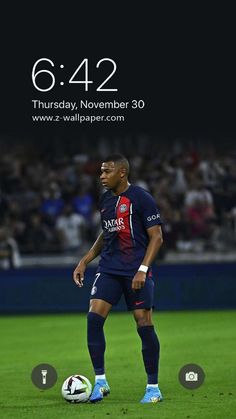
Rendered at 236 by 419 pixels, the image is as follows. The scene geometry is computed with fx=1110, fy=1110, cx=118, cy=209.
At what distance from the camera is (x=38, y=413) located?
7.95m

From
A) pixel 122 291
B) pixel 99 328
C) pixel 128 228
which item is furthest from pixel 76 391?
pixel 128 228

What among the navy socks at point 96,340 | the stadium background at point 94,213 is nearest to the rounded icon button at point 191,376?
the navy socks at point 96,340

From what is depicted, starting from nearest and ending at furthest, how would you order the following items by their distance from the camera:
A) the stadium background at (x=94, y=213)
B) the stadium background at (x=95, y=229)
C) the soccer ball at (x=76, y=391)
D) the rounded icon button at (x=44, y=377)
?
1. the soccer ball at (x=76, y=391)
2. the rounded icon button at (x=44, y=377)
3. the stadium background at (x=95, y=229)
4. the stadium background at (x=94, y=213)

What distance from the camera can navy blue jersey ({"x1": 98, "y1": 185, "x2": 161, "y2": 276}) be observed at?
865cm

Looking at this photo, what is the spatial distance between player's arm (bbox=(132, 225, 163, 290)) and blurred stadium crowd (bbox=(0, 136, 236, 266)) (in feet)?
38.4

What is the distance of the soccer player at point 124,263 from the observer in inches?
335

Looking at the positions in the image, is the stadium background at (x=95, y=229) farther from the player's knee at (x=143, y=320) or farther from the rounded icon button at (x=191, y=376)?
the player's knee at (x=143, y=320)

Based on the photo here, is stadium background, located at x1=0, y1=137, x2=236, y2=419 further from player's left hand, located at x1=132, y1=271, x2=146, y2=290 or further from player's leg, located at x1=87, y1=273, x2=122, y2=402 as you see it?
player's left hand, located at x1=132, y1=271, x2=146, y2=290

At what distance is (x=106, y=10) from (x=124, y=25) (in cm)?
40

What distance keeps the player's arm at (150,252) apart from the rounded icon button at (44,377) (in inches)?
47.6

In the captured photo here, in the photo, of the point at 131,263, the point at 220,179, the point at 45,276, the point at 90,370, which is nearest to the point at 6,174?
the point at 45,276

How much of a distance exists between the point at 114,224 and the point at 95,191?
12.8 meters

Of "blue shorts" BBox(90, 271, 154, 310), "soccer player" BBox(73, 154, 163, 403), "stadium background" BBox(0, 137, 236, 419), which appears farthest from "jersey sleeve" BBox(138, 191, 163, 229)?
"stadium background" BBox(0, 137, 236, 419)

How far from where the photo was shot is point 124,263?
8.68 m
